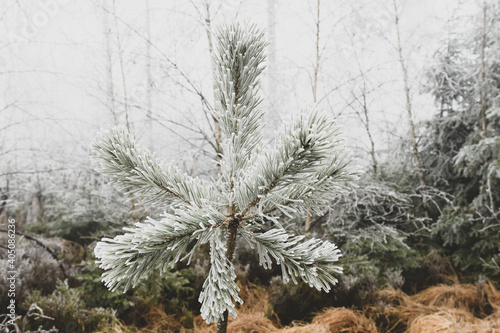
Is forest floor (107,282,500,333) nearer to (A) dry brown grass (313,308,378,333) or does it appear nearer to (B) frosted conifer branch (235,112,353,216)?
(A) dry brown grass (313,308,378,333)

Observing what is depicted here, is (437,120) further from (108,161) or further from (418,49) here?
(108,161)

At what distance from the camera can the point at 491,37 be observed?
2.84 metres

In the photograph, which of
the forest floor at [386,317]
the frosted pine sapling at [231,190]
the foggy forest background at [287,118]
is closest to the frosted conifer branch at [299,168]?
the frosted pine sapling at [231,190]

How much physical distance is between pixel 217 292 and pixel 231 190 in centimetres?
21

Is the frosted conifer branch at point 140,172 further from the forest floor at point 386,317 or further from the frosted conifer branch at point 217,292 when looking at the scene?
the forest floor at point 386,317

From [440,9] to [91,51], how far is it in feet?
12.5

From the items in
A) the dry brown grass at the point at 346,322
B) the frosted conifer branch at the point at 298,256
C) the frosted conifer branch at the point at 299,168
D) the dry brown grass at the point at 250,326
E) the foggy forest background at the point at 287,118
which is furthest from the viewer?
the foggy forest background at the point at 287,118

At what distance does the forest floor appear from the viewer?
4.88 ft

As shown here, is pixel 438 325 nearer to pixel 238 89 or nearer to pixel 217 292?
pixel 217 292

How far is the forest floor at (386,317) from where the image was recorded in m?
1.49

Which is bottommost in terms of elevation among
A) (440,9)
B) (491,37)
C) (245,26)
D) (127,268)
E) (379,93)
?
(127,268)

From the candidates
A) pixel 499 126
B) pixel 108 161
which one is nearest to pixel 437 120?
pixel 499 126

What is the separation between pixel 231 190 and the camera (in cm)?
63

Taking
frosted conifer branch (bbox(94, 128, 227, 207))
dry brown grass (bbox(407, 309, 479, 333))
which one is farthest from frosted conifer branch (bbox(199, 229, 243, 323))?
dry brown grass (bbox(407, 309, 479, 333))
